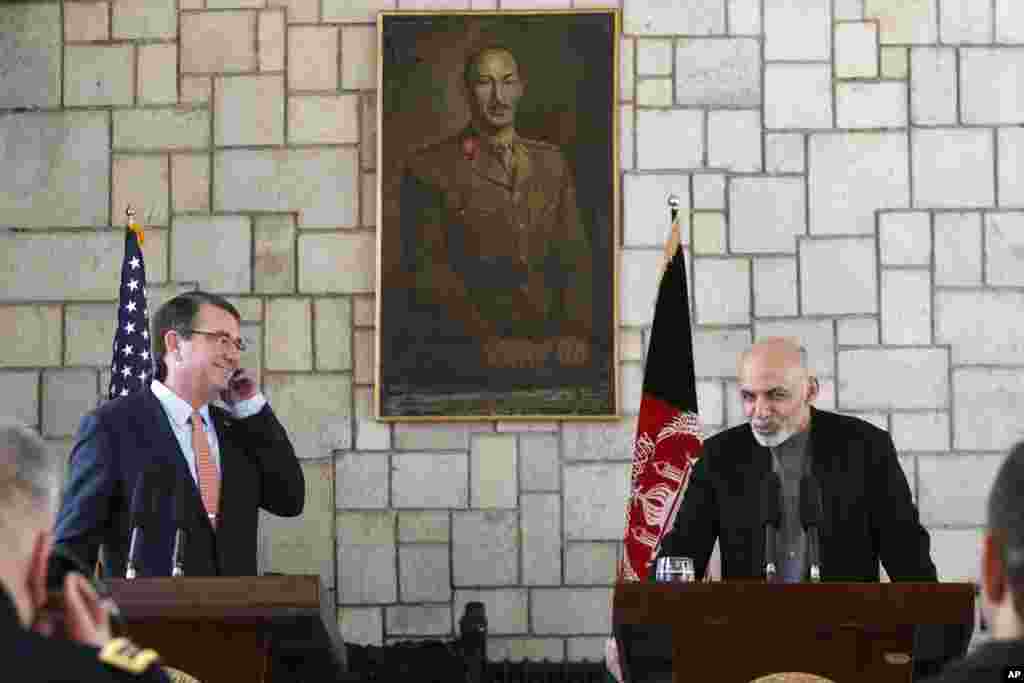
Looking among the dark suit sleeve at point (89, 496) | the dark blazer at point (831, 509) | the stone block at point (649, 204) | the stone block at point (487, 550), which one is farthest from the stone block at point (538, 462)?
the dark suit sleeve at point (89, 496)

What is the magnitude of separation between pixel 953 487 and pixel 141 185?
11.7ft

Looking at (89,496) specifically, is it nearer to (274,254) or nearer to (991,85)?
(274,254)

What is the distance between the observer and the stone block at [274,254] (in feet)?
27.2

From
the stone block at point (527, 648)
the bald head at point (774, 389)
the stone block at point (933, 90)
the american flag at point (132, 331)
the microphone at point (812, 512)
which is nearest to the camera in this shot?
the microphone at point (812, 512)

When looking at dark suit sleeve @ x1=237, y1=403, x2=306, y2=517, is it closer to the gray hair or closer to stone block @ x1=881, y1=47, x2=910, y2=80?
stone block @ x1=881, y1=47, x2=910, y2=80

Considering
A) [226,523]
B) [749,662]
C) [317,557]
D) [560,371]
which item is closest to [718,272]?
[560,371]

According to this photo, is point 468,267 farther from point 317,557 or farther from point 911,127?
point 911,127

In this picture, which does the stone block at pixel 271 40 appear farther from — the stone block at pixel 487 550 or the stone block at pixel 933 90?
the stone block at pixel 933 90

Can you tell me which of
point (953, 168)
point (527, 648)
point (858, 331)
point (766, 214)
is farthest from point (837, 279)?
point (527, 648)

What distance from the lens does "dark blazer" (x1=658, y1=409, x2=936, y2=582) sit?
6086 mm

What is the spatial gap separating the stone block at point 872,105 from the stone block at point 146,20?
280cm

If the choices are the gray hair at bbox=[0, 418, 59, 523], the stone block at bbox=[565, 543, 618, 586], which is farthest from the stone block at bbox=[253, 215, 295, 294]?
the gray hair at bbox=[0, 418, 59, 523]

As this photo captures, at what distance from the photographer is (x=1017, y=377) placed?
8.15 metres

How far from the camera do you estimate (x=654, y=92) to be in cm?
831
